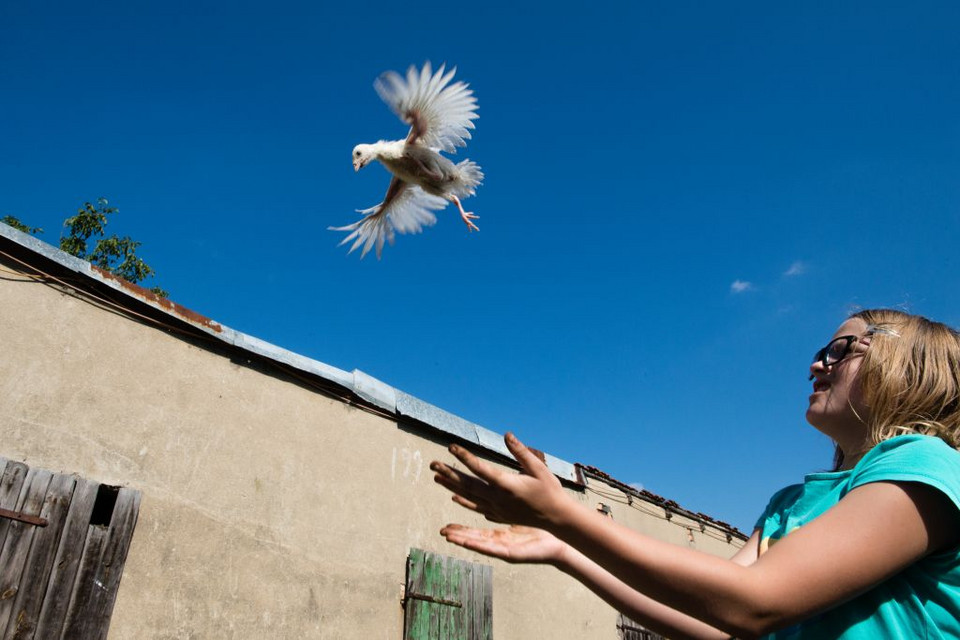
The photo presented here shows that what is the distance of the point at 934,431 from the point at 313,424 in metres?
5.78

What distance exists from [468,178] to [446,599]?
429cm

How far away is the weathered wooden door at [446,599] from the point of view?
258 inches

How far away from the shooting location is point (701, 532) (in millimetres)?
11930

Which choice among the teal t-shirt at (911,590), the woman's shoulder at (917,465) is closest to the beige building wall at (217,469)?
the teal t-shirt at (911,590)

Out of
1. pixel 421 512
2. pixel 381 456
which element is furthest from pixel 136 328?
pixel 421 512

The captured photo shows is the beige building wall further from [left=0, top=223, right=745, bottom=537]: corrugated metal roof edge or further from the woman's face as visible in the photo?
the woman's face

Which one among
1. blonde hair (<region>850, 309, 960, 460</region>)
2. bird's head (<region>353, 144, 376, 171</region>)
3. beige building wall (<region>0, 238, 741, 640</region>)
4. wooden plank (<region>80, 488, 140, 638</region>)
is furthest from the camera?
bird's head (<region>353, 144, 376, 171</region>)

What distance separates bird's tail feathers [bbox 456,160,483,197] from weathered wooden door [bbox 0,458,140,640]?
421 centimetres

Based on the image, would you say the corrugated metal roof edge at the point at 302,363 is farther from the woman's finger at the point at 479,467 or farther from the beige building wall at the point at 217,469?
the woman's finger at the point at 479,467

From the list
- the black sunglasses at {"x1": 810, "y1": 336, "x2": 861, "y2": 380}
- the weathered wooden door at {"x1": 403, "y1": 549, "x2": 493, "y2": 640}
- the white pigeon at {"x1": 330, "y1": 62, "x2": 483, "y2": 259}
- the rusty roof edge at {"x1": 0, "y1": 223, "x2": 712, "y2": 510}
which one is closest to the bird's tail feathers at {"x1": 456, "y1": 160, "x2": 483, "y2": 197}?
the white pigeon at {"x1": 330, "y1": 62, "x2": 483, "y2": 259}

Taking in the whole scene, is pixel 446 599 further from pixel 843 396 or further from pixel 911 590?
pixel 911 590

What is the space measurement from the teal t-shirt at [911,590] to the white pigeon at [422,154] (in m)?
5.64

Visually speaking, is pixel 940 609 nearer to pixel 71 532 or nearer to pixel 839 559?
pixel 839 559

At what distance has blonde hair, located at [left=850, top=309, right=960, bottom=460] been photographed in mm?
1486
